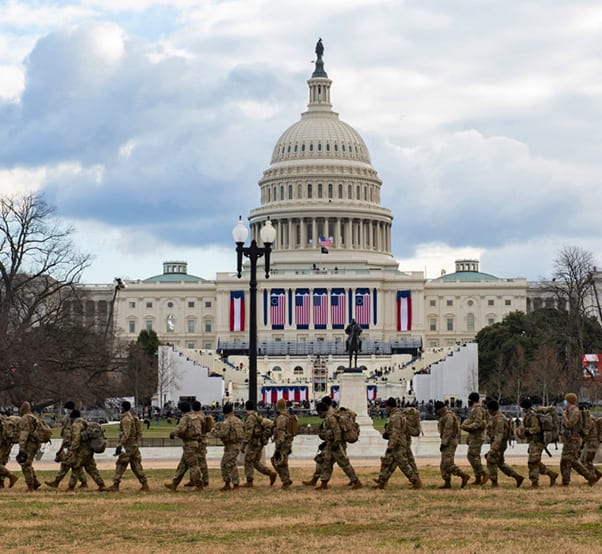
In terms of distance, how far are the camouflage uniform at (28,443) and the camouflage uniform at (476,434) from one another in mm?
8177

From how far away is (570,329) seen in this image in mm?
100812

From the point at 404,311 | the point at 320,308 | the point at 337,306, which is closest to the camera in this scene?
the point at 320,308

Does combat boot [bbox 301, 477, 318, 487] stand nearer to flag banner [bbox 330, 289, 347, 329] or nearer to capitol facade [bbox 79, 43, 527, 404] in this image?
capitol facade [bbox 79, 43, 527, 404]

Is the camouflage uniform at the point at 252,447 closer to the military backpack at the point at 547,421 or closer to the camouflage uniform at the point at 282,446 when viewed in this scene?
the camouflage uniform at the point at 282,446

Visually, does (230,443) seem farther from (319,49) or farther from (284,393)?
(319,49)

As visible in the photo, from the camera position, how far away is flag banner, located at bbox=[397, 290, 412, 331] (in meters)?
174

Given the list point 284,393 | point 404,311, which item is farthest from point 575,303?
point 404,311

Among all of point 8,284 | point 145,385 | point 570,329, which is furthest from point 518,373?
point 8,284

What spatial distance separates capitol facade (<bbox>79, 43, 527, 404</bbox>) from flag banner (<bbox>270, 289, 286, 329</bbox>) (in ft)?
0.35

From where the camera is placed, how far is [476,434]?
30.8 m

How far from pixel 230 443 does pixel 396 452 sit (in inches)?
125

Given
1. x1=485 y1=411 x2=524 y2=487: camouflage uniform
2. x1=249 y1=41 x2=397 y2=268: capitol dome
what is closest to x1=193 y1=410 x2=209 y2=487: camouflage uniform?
x1=485 y1=411 x2=524 y2=487: camouflage uniform

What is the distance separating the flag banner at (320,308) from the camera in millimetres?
171250

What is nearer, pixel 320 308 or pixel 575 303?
pixel 575 303
